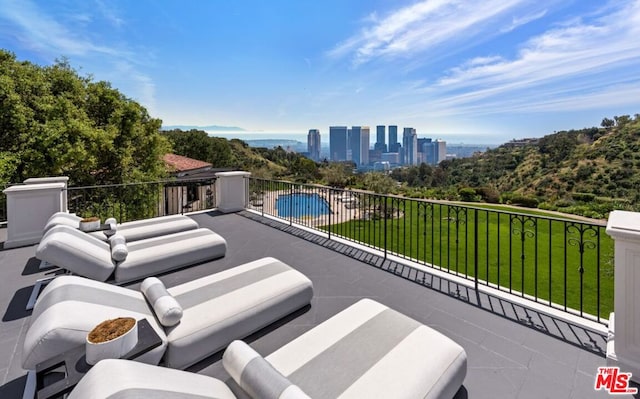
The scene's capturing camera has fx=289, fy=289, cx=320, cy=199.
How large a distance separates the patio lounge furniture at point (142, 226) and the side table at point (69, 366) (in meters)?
2.95

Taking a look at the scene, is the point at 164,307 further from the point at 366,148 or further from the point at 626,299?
the point at 366,148

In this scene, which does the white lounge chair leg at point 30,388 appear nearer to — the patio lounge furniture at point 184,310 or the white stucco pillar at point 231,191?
the patio lounge furniture at point 184,310

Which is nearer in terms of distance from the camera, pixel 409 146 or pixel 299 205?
pixel 299 205

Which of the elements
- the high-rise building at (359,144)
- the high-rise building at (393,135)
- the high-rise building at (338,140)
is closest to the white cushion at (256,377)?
the high-rise building at (359,144)

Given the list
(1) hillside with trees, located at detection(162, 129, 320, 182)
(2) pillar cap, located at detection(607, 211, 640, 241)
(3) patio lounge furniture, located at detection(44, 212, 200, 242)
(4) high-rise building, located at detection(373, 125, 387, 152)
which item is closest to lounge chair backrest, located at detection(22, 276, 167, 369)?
(3) patio lounge furniture, located at detection(44, 212, 200, 242)

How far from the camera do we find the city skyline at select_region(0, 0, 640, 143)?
28.7ft

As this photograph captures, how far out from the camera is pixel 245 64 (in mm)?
13523

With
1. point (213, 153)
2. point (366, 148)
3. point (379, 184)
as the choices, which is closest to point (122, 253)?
point (379, 184)

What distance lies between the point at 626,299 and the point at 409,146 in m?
133

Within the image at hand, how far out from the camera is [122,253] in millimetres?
3482

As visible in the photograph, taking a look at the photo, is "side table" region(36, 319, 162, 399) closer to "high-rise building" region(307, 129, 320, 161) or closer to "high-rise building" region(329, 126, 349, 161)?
"high-rise building" region(307, 129, 320, 161)

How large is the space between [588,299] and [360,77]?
14429mm

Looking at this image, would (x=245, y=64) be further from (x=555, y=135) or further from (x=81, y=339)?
(x=555, y=135)

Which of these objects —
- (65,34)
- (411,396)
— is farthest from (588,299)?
(65,34)
